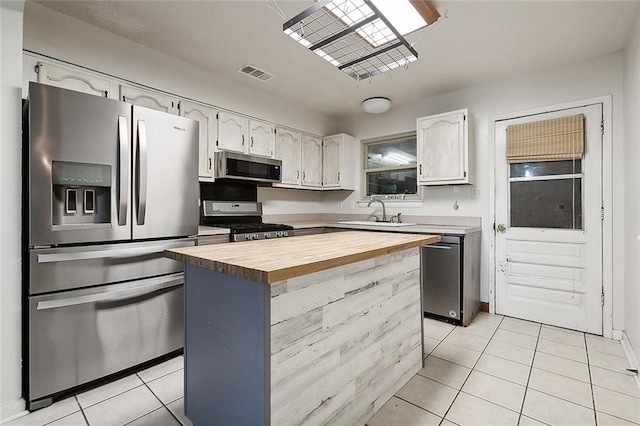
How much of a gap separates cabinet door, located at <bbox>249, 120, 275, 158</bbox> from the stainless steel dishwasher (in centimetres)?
210

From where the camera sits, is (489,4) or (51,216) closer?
(51,216)

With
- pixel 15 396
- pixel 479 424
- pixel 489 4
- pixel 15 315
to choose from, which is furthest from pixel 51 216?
pixel 489 4

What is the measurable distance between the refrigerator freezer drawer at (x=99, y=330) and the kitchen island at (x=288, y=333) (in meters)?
0.76

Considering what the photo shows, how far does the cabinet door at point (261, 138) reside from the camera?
11.4ft

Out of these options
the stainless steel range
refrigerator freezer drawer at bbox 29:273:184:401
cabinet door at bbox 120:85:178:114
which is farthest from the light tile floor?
cabinet door at bbox 120:85:178:114

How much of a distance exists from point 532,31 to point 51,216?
354cm

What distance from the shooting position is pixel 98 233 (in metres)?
1.87

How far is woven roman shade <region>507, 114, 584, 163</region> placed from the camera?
2761 mm

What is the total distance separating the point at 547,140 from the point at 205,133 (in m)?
3.34

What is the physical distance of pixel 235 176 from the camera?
10.2 ft

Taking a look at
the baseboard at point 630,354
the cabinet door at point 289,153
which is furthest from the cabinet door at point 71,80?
the baseboard at point 630,354

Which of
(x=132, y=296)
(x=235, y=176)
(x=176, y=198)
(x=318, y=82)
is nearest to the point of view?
(x=132, y=296)

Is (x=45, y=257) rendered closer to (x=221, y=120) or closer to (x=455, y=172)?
(x=221, y=120)

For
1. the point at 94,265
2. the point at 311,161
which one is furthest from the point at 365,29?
the point at 311,161
